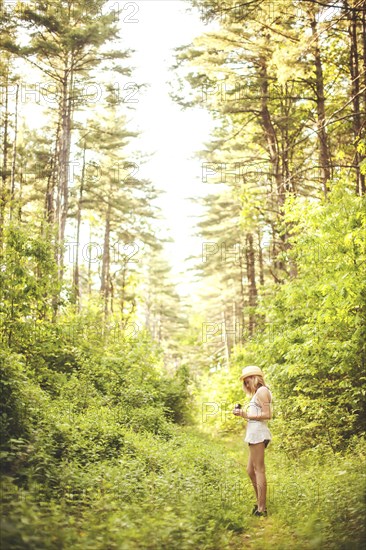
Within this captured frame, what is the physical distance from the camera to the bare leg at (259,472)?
6.60 m

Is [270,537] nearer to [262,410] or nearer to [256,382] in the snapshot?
[262,410]

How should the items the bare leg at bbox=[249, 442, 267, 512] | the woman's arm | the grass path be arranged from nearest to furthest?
the grass path < the bare leg at bbox=[249, 442, 267, 512] < the woman's arm

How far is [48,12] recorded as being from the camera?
18375mm

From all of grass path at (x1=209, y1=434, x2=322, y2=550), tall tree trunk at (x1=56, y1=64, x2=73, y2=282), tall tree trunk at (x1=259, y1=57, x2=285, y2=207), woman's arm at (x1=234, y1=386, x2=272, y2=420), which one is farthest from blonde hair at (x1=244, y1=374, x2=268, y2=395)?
tall tree trunk at (x1=56, y1=64, x2=73, y2=282)

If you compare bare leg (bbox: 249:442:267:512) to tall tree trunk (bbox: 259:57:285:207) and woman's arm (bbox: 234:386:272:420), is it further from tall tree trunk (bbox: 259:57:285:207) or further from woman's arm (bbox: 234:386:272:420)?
tall tree trunk (bbox: 259:57:285:207)

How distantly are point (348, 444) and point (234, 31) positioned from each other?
12197 millimetres

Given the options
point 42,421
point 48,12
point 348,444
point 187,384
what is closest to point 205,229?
point 187,384

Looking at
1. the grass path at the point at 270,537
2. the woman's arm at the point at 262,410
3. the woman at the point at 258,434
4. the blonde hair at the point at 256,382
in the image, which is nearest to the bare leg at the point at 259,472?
the woman at the point at 258,434

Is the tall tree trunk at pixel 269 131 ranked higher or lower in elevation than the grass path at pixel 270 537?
higher

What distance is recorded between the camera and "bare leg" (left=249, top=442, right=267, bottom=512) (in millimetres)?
Result: 6602

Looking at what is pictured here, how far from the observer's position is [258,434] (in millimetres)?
6816

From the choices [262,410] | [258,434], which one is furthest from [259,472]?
[262,410]

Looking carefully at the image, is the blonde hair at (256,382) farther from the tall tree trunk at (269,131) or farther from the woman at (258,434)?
the tall tree trunk at (269,131)

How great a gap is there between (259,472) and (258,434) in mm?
491
